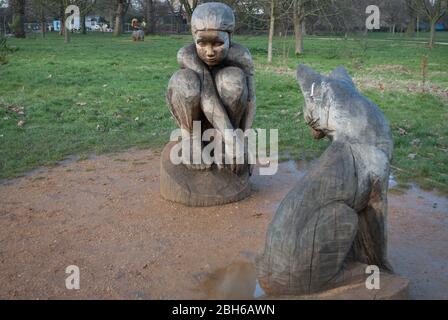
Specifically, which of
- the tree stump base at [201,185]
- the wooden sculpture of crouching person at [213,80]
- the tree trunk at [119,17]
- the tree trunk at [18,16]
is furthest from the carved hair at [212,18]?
the tree trunk at [119,17]

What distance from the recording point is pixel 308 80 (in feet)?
9.81

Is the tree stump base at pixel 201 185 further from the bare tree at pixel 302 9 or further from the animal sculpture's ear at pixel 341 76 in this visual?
the bare tree at pixel 302 9

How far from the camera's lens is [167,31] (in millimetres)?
47938

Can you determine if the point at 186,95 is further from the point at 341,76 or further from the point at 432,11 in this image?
the point at 432,11

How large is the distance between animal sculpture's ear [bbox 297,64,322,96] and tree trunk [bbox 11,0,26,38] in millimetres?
28861

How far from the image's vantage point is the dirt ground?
3.50 m

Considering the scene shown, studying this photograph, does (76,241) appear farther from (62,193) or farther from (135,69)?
(135,69)

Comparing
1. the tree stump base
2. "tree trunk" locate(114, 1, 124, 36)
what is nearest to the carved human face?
the tree stump base

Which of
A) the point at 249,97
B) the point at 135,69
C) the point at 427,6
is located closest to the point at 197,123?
the point at 249,97

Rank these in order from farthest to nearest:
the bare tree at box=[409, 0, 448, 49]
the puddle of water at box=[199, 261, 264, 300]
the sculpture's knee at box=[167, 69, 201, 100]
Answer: the bare tree at box=[409, 0, 448, 49] → the sculpture's knee at box=[167, 69, 201, 100] → the puddle of water at box=[199, 261, 264, 300]

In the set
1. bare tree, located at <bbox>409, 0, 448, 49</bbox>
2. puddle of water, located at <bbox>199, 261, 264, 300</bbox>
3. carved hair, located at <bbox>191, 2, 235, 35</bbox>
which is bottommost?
puddle of water, located at <bbox>199, 261, 264, 300</bbox>

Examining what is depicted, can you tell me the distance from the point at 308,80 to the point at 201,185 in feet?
7.53

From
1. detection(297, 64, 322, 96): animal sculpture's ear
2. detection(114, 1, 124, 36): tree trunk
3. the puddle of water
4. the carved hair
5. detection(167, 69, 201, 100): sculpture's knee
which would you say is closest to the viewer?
detection(297, 64, 322, 96): animal sculpture's ear

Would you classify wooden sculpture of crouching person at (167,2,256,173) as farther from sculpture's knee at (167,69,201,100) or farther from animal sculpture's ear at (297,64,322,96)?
animal sculpture's ear at (297,64,322,96)
